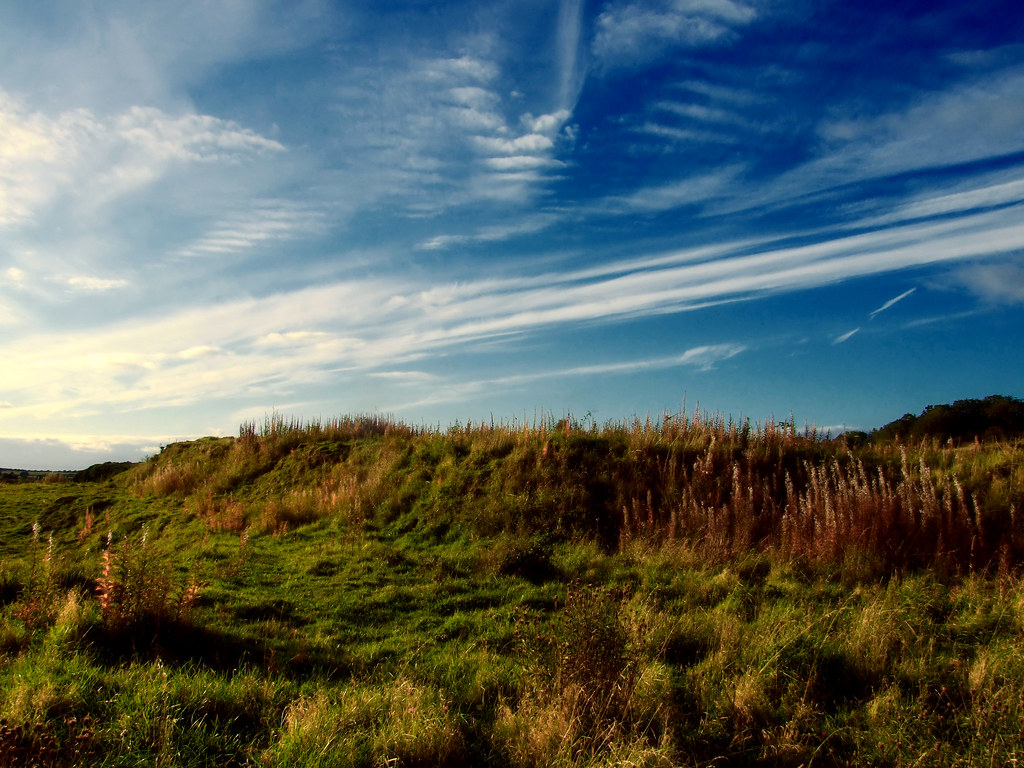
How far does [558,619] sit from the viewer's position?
24.5 feet

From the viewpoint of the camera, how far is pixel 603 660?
18.2ft

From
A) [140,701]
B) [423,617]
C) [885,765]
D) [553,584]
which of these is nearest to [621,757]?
[885,765]

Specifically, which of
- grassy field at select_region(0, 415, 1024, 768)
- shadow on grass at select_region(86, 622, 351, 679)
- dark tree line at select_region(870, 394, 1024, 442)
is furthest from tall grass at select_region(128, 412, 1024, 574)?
dark tree line at select_region(870, 394, 1024, 442)

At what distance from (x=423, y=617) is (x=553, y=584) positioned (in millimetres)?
2398

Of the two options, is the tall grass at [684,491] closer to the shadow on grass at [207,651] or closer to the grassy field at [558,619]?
the grassy field at [558,619]

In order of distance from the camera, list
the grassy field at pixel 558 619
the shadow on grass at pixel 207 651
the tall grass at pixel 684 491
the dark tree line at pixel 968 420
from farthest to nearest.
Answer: the dark tree line at pixel 968 420
the tall grass at pixel 684 491
the shadow on grass at pixel 207 651
the grassy field at pixel 558 619

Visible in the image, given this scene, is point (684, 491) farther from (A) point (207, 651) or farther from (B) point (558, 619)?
(A) point (207, 651)

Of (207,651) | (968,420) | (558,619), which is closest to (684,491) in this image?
(558,619)

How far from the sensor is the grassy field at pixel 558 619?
4.89m

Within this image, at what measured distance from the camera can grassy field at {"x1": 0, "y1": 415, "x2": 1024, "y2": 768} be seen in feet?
16.0

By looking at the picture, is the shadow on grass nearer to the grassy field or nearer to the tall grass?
the grassy field

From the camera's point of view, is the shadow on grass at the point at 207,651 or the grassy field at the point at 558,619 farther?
the shadow on grass at the point at 207,651

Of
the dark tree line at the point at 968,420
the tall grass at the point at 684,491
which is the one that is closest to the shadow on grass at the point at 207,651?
the tall grass at the point at 684,491

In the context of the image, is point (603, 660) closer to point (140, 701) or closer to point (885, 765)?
point (885, 765)
